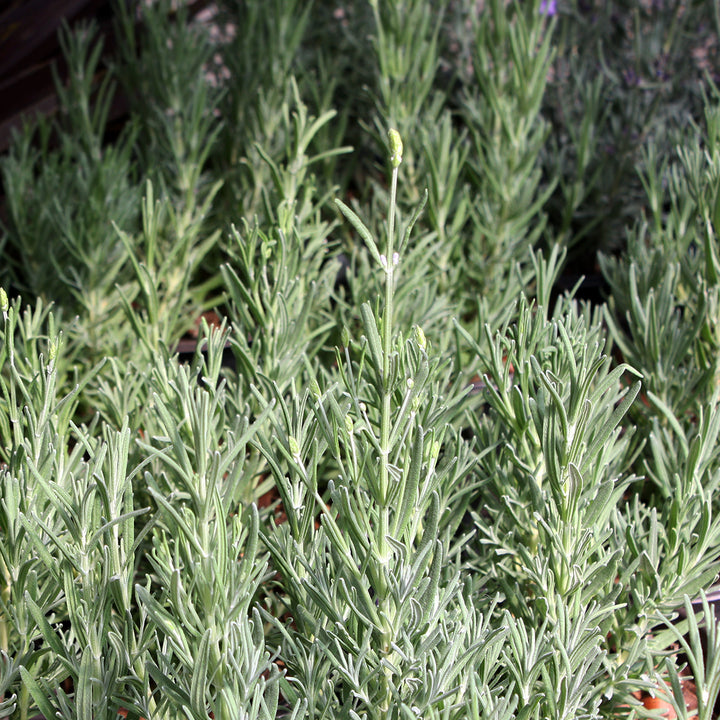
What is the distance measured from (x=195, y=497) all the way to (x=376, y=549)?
107 millimetres

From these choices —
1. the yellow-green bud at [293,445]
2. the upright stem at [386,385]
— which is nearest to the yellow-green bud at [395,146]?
the upright stem at [386,385]

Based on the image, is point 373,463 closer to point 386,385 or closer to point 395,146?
point 386,385

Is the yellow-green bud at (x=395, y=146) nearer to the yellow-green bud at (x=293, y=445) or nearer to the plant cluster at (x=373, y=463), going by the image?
the plant cluster at (x=373, y=463)

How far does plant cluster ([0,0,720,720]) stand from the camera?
50 centimetres

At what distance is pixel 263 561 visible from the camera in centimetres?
53

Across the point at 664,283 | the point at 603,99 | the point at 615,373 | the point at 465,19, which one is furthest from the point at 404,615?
the point at 465,19

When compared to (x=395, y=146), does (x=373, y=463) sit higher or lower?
lower

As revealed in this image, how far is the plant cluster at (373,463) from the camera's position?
50cm

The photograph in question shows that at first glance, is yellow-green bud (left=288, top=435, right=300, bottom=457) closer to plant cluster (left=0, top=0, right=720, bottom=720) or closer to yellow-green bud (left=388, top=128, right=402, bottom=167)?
plant cluster (left=0, top=0, right=720, bottom=720)

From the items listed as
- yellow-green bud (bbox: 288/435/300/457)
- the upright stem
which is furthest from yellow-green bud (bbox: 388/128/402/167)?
yellow-green bud (bbox: 288/435/300/457)

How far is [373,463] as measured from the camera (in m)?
0.55

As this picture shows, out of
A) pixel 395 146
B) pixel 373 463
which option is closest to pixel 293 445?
pixel 373 463

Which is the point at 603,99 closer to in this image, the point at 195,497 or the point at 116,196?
the point at 116,196

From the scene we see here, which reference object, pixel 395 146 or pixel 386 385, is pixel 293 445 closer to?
pixel 386 385
